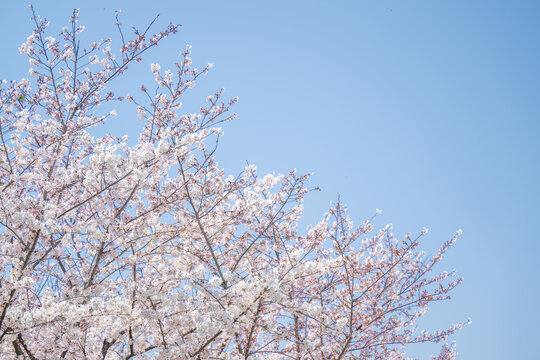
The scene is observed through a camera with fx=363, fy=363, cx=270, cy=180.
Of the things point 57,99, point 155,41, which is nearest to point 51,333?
point 57,99

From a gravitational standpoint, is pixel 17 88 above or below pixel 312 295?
A: above

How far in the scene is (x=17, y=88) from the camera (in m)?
7.73

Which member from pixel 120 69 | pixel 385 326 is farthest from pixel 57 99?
pixel 385 326

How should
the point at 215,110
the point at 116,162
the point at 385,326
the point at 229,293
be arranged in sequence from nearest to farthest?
1. the point at 229,293
2. the point at 116,162
3. the point at 215,110
4. the point at 385,326

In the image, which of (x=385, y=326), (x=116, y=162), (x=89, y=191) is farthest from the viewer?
(x=385, y=326)

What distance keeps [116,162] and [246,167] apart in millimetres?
2851

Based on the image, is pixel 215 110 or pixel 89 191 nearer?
pixel 89 191

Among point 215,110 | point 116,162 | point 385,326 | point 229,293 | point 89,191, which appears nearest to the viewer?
point 229,293

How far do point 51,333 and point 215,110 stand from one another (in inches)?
Result: 206

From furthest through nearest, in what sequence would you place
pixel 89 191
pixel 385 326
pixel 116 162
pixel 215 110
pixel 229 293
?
pixel 385 326 < pixel 215 110 < pixel 89 191 < pixel 116 162 < pixel 229 293

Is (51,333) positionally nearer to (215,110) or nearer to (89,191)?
A: (89,191)

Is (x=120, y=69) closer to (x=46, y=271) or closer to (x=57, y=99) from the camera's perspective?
(x=57, y=99)

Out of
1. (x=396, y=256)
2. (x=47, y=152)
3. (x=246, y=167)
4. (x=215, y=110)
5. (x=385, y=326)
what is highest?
(x=215, y=110)

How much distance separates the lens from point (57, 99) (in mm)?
7930
